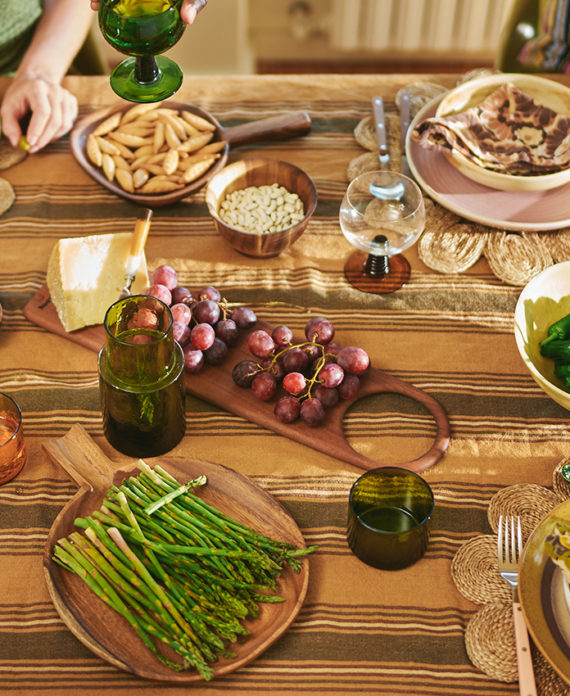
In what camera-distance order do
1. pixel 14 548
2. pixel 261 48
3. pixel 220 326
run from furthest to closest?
pixel 261 48 < pixel 220 326 < pixel 14 548

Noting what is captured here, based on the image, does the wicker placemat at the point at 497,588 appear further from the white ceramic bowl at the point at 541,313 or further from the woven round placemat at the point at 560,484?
the white ceramic bowl at the point at 541,313

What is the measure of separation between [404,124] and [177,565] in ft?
3.58

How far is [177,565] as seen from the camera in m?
1.02

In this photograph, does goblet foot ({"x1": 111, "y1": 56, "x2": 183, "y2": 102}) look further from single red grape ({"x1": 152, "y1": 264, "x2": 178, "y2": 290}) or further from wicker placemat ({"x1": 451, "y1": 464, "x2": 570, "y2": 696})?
wicker placemat ({"x1": 451, "y1": 464, "x2": 570, "y2": 696})

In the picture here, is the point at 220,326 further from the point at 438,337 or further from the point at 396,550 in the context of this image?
the point at 396,550

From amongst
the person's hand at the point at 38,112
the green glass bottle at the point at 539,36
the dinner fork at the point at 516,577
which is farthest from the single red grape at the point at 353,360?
the green glass bottle at the point at 539,36

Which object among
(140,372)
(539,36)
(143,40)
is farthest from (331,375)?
(539,36)

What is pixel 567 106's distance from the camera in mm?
1612

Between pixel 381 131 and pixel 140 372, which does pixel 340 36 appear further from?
pixel 140 372

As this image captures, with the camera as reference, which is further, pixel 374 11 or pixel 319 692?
pixel 374 11

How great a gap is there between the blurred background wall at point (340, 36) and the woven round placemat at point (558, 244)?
2.09 metres

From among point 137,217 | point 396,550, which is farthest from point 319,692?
point 137,217

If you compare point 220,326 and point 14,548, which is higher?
point 220,326

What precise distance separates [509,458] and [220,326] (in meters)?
0.52
